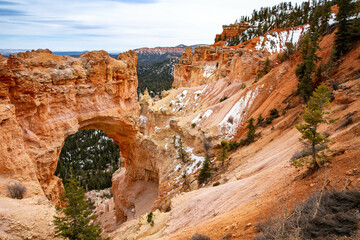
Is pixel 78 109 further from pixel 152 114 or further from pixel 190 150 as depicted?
pixel 152 114

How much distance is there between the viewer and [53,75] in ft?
61.1

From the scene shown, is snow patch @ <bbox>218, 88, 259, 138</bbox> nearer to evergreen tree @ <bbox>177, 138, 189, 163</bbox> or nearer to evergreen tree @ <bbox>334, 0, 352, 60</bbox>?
evergreen tree @ <bbox>177, 138, 189, 163</bbox>

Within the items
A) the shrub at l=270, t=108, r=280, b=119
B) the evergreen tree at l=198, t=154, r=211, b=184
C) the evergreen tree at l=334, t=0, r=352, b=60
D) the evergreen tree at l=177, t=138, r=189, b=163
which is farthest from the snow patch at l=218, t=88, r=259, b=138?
the evergreen tree at l=334, t=0, r=352, b=60

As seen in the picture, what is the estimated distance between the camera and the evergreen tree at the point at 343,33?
74.4 feet

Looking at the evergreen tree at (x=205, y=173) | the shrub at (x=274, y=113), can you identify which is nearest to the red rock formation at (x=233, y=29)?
the shrub at (x=274, y=113)

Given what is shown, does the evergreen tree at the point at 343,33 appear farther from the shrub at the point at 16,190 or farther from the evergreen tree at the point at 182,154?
the shrub at the point at 16,190

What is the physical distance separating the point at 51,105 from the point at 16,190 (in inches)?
324

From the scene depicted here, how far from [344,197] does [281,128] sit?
604 inches

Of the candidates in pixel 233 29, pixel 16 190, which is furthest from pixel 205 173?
pixel 233 29

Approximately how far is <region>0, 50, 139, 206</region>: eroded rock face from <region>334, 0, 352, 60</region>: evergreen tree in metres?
22.4

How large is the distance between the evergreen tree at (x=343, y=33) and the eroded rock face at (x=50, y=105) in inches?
883

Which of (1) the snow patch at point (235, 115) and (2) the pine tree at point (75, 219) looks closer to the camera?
(2) the pine tree at point (75, 219)

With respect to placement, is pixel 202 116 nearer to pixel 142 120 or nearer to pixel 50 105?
pixel 50 105

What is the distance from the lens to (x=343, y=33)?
23.0 m
